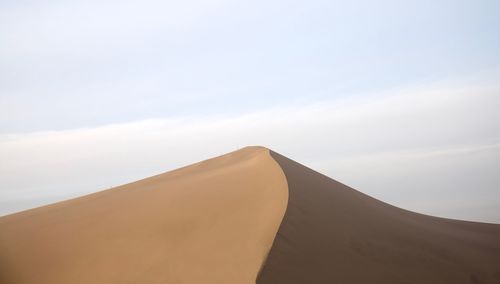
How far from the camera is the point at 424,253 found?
26.8ft

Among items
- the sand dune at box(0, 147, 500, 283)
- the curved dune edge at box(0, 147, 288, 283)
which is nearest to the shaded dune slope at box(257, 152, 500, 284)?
the sand dune at box(0, 147, 500, 283)

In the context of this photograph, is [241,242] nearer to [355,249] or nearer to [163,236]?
[163,236]

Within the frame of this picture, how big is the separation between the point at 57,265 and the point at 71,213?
324 centimetres

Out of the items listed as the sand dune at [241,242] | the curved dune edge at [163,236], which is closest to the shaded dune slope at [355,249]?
the sand dune at [241,242]

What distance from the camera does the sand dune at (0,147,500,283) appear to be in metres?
6.46

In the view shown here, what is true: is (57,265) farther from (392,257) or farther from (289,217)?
(392,257)

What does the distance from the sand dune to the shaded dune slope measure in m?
0.02

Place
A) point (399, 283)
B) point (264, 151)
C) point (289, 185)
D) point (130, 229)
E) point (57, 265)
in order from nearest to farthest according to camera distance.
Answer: point (399, 283) → point (57, 265) → point (130, 229) → point (289, 185) → point (264, 151)

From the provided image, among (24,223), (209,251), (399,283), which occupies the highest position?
(209,251)

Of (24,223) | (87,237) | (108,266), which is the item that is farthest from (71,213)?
(108,266)

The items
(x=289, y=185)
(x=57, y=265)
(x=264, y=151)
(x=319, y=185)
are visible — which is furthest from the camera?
(x=264, y=151)

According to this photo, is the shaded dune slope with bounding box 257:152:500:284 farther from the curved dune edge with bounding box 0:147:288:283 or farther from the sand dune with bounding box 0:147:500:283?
the curved dune edge with bounding box 0:147:288:283

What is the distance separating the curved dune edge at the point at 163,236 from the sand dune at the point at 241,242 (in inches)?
0.8

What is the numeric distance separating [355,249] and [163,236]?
3.14 metres
